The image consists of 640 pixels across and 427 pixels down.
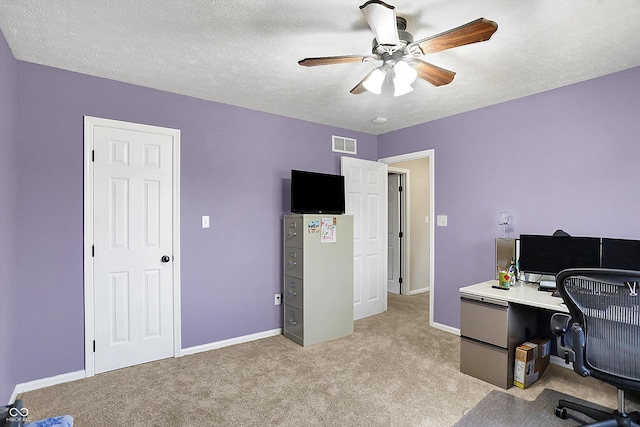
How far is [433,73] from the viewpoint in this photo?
87.4 inches

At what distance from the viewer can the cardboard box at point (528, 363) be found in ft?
8.35

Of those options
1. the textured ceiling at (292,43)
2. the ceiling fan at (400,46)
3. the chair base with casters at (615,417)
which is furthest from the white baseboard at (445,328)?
the ceiling fan at (400,46)

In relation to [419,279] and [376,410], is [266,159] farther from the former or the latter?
[419,279]

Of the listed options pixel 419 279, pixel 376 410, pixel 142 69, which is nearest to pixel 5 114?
pixel 142 69

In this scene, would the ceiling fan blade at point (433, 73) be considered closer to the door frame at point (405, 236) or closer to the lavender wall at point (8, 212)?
the lavender wall at point (8, 212)

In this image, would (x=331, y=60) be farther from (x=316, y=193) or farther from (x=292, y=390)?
(x=292, y=390)

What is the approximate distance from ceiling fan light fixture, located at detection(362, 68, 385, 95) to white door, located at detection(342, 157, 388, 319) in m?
1.93

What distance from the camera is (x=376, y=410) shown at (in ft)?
7.50

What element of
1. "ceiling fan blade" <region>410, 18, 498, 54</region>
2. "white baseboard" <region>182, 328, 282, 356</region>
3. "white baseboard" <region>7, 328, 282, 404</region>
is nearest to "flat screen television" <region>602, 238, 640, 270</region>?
"ceiling fan blade" <region>410, 18, 498, 54</region>

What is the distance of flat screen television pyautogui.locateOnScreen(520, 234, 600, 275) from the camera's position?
261 centimetres

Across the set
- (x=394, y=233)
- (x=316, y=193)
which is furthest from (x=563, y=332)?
(x=394, y=233)

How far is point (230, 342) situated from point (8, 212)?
7.15 feet

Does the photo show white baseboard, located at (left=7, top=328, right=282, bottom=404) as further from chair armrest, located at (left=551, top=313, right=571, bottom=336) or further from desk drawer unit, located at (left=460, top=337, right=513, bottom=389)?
chair armrest, located at (left=551, top=313, right=571, bottom=336)

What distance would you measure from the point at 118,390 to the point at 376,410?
1.96 metres
